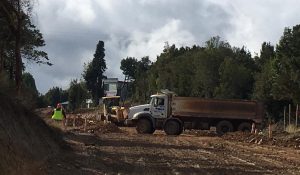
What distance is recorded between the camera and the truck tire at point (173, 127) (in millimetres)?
42750

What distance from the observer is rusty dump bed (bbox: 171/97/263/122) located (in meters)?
43.4

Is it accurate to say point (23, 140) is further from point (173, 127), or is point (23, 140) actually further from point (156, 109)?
point (156, 109)

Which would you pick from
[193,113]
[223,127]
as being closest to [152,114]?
[193,113]

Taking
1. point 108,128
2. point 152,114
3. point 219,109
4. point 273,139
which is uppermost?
point 219,109

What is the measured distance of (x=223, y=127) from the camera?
143ft

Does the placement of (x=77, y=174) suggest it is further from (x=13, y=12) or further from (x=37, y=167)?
(x=13, y=12)

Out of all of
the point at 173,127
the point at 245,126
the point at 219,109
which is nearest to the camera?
the point at 173,127

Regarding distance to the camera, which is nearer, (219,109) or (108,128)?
(219,109)

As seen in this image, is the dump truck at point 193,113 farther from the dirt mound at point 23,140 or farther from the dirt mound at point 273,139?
the dirt mound at point 23,140

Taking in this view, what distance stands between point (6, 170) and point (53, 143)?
29.6ft

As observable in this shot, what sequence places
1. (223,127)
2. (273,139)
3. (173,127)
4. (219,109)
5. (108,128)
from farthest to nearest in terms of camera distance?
(108,128), (223,127), (219,109), (173,127), (273,139)

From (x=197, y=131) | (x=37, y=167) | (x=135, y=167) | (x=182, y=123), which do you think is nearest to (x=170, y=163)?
(x=135, y=167)

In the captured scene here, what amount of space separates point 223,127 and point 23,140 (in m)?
29.4

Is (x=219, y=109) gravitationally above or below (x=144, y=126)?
above
